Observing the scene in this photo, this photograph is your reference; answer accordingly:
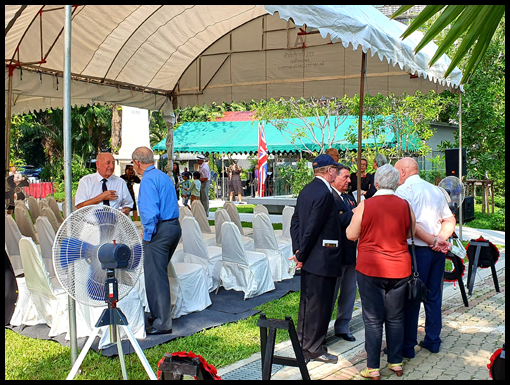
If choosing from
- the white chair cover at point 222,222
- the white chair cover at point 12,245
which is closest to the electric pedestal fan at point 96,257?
the white chair cover at point 12,245

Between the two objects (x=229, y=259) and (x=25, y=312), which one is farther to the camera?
(x=229, y=259)

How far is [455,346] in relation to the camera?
195 inches

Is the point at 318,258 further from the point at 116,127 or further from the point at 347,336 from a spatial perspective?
the point at 116,127

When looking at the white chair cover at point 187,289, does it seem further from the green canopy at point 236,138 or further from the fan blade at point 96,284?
the green canopy at point 236,138

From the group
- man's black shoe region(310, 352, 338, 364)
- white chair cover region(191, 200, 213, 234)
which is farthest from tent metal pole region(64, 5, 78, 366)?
white chair cover region(191, 200, 213, 234)

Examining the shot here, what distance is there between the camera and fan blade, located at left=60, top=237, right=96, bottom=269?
3.22 metres

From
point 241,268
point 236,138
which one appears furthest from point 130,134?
point 241,268

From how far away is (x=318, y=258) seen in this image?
4387 millimetres

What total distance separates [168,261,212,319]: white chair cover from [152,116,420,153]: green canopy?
43.3ft

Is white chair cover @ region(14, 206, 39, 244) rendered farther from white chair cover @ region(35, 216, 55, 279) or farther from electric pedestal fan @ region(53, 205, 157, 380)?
electric pedestal fan @ region(53, 205, 157, 380)

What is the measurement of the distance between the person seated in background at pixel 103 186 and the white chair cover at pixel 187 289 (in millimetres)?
910

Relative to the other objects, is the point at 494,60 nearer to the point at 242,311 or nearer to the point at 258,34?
the point at 258,34

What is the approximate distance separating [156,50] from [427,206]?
278 inches

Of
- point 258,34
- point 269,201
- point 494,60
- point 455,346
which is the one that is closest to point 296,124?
point 269,201
